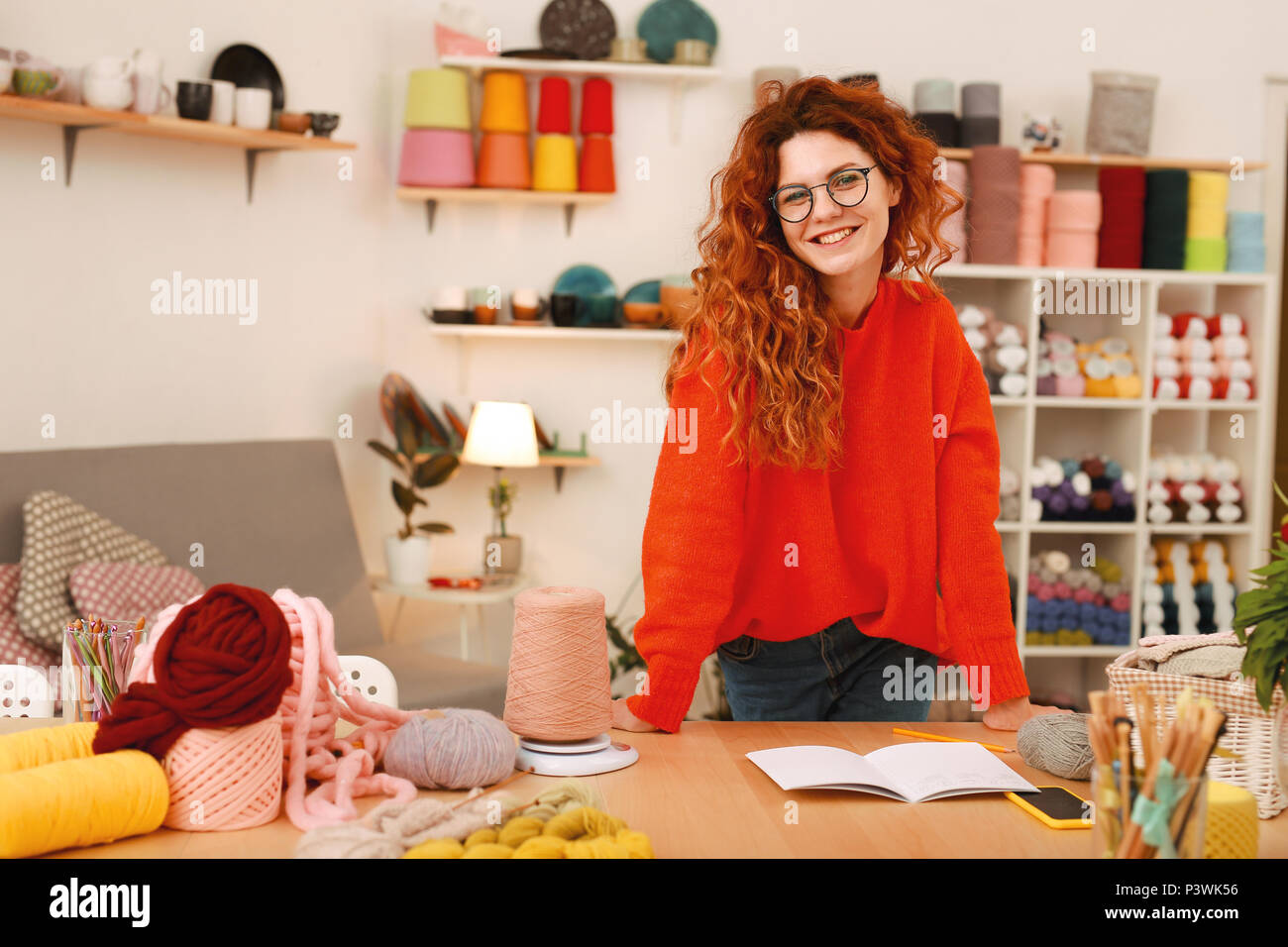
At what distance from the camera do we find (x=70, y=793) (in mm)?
944

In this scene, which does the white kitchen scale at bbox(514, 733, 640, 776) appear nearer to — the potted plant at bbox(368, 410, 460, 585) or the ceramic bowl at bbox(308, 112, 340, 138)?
the potted plant at bbox(368, 410, 460, 585)

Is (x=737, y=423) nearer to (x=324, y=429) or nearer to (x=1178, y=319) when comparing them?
(x=324, y=429)

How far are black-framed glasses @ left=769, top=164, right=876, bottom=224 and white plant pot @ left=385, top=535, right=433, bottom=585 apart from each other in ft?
7.35

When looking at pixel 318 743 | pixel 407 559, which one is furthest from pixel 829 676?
pixel 407 559

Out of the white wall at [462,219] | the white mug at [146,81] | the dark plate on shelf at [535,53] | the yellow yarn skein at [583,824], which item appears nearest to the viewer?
the yellow yarn skein at [583,824]

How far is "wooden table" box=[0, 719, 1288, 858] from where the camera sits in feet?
3.32

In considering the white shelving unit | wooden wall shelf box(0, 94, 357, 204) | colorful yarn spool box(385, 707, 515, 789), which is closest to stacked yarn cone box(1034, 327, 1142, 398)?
the white shelving unit

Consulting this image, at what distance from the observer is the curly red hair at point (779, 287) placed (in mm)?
1396

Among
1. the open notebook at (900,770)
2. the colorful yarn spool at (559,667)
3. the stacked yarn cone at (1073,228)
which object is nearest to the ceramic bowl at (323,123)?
the stacked yarn cone at (1073,228)

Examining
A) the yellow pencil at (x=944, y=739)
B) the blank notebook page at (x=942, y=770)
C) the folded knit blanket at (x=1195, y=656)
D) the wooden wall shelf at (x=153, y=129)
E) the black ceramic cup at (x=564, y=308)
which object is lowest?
the yellow pencil at (x=944, y=739)

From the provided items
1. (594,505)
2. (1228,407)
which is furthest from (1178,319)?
(594,505)

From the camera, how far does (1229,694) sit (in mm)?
1085

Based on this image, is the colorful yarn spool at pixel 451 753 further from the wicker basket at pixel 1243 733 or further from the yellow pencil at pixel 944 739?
the wicker basket at pixel 1243 733

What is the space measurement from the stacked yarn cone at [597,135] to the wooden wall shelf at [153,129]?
0.77 metres
